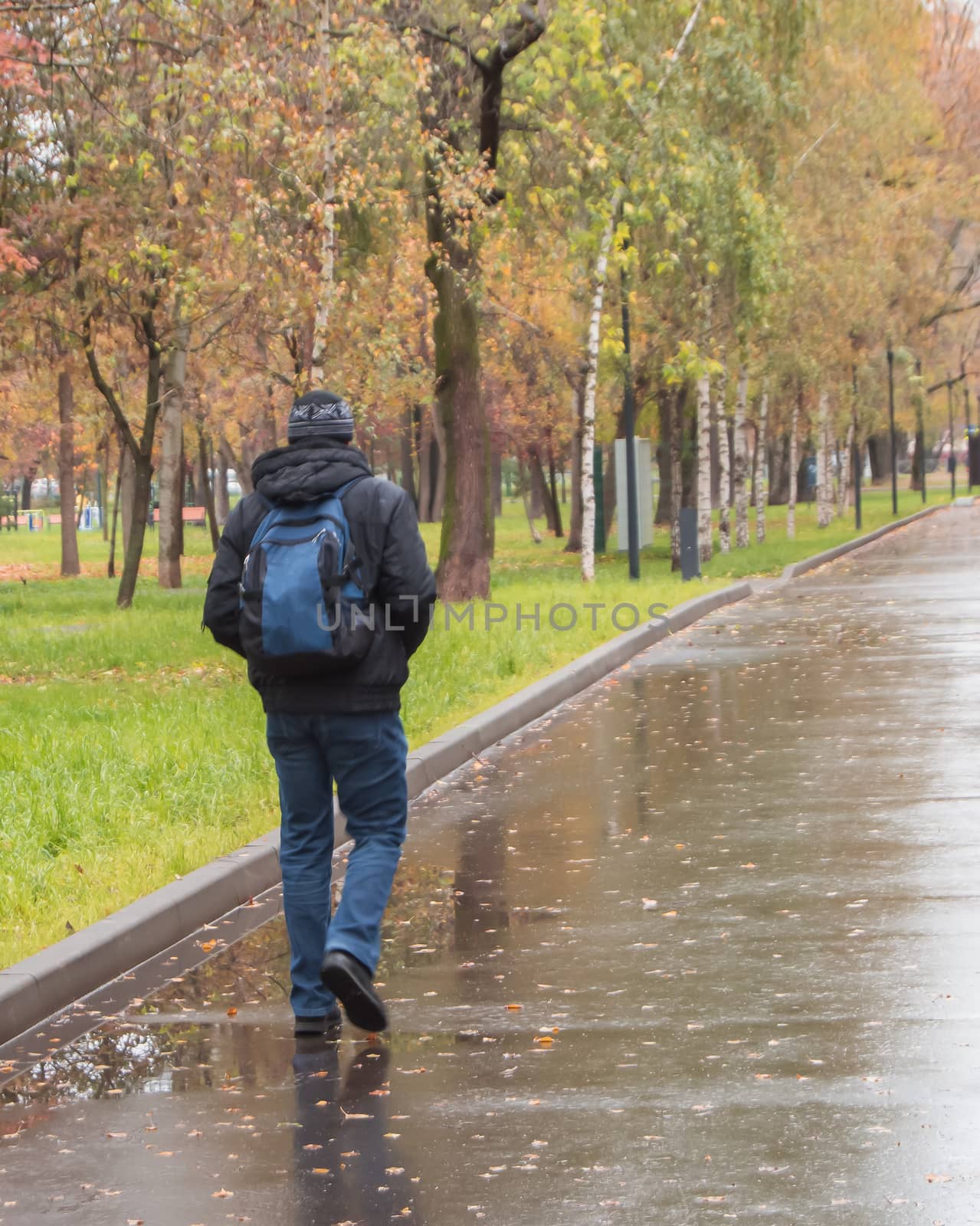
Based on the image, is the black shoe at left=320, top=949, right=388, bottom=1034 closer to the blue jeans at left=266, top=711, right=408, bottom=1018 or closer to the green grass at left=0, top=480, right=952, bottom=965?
the blue jeans at left=266, top=711, right=408, bottom=1018

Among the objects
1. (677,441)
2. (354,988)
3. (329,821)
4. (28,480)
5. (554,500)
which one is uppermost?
(28,480)

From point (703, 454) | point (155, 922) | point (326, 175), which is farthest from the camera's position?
A: point (703, 454)

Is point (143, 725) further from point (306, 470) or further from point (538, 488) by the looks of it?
point (538, 488)

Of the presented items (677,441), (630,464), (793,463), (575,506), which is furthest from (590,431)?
(793,463)

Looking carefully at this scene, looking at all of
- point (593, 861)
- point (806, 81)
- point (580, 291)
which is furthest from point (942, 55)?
point (593, 861)

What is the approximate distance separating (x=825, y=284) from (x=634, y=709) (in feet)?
82.9

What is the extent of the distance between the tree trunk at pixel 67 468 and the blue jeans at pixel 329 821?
27089 millimetres

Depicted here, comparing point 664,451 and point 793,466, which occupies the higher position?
point 664,451

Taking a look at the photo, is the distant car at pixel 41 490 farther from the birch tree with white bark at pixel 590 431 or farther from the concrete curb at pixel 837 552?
the birch tree with white bark at pixel 590 431

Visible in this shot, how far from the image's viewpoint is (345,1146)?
Result: 15.8 feet

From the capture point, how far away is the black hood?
5.93 meters

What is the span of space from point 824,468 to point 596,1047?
45378 millimetres

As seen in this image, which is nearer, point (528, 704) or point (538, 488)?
point (528, 704)

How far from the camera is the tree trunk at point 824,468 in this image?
4681 centimetres
